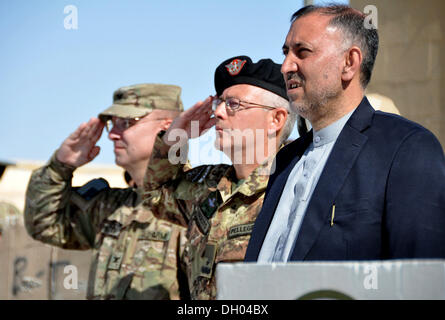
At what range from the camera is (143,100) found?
485cm

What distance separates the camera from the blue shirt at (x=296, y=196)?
2.36 m

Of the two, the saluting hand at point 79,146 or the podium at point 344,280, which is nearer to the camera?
the podium at point 344,280

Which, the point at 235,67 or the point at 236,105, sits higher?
the point at 235,67

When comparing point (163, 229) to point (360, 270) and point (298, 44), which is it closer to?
point (298, 44)

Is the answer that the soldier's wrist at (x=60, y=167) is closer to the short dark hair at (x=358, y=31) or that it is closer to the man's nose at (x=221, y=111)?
the man's nose at (x=221, y=111)

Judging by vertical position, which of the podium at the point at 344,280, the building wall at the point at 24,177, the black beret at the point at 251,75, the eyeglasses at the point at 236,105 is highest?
the black beret at the point at 251,75

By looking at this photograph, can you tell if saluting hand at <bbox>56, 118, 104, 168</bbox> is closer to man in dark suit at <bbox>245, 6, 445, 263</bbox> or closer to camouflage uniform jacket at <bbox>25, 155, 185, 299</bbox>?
camouflage uniform jacket at <bbox>25, 155, 185, 299</bbox>

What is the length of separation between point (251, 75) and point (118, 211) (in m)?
1.60

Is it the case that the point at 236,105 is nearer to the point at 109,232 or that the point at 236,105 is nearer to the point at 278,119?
the point at 278,119

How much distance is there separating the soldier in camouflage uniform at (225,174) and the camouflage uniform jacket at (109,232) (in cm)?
33

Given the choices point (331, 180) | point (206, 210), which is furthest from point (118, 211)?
point (331, 180)

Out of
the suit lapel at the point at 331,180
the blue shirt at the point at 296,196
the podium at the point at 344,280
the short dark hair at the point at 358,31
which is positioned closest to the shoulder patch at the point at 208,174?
the blue shirt at the point at 296,196
